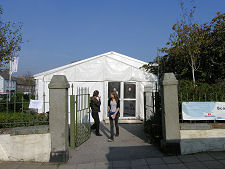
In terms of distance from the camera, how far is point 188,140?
15.9 ft

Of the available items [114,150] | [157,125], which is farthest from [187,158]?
[114,150]

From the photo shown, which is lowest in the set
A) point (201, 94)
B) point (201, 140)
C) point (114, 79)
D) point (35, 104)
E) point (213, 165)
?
point (213, 165)

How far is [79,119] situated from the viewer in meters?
5.90

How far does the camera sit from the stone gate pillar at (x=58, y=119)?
4562 mm

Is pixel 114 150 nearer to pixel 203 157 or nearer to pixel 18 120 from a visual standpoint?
pixel 203 157

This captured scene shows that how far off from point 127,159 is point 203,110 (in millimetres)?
2510

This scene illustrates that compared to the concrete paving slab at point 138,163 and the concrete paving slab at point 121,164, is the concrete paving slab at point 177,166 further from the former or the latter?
the concrete paving slab at point 121,164

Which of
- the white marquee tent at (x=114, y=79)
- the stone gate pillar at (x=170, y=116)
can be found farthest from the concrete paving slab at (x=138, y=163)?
the white marquee tent at (x=114, y=79)

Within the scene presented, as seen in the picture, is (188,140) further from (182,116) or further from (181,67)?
(181,67)

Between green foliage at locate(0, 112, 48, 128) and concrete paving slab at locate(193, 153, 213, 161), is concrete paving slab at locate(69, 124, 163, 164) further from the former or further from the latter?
green foliage at locate(0, 112, 48, 128)

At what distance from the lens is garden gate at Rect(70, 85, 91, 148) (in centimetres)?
531

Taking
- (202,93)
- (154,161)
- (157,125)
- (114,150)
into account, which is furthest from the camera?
(157,125)

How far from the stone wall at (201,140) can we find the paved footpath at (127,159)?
0.17 metres

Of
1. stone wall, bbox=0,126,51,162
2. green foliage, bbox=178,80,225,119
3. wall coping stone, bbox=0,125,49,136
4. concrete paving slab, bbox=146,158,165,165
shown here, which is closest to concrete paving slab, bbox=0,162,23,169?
stone wall, bbox=0,126,51,162
